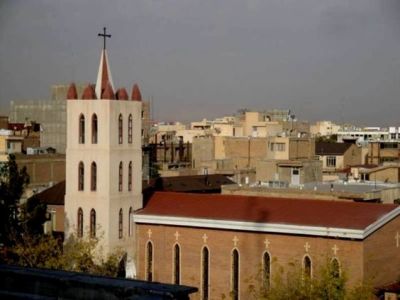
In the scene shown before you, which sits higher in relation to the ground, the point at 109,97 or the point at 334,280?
the point at 109,97

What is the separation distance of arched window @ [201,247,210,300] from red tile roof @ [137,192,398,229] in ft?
3.87

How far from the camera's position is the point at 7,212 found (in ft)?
101

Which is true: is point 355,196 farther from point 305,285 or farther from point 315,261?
point 305,285

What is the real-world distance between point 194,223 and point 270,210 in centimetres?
257

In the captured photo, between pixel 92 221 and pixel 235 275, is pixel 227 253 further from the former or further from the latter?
pixel 92 221

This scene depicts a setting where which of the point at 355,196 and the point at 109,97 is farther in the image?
the point at 355,196

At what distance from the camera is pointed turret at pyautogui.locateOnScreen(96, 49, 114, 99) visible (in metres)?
29.0

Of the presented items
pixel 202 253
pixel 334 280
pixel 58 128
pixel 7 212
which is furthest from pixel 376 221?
pixel 58 128

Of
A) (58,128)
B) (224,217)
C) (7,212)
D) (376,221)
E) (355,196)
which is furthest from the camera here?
(58,128)

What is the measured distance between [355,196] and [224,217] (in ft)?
27.5

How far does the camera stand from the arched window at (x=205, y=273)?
26892mm

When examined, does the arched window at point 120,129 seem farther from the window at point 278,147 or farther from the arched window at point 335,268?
the window at point 278,147

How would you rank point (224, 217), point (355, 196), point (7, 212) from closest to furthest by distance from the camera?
point (224, 217) → point (7, 212) → point (355, 196)

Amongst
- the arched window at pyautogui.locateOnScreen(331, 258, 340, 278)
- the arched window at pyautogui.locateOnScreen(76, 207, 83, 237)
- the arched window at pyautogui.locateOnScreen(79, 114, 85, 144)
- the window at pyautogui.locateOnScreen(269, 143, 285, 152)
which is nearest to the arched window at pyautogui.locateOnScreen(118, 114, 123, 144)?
the arched window at pyautogui.locateOnScreen(79, 114, 85, 144)
